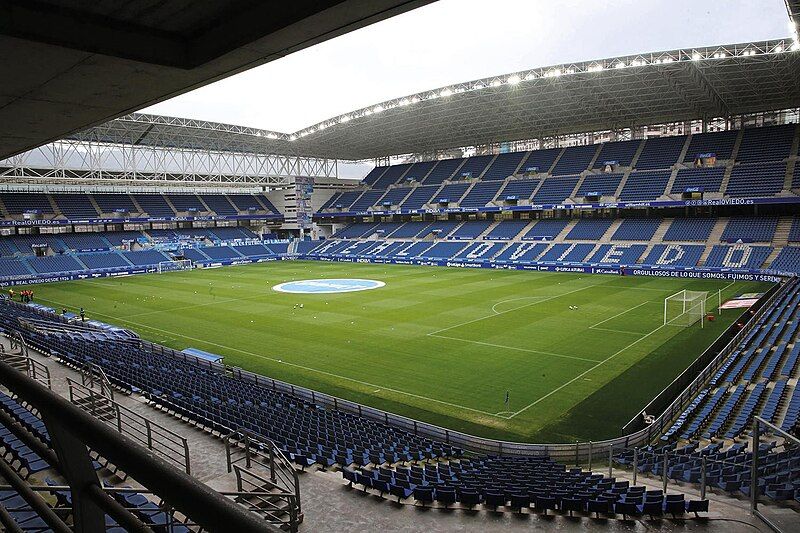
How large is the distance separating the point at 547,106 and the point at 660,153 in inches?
690

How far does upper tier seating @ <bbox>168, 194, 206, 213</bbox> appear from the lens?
82062mm

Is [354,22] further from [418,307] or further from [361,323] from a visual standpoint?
[418,307]

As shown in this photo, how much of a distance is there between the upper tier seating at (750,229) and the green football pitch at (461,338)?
31.1 ft

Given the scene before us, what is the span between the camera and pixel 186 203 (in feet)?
274

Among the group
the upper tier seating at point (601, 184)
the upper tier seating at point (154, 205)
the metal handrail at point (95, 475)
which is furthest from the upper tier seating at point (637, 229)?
the metal handrail at point (95, 475)

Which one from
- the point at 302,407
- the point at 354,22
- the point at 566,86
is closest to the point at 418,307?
the point at 302,407

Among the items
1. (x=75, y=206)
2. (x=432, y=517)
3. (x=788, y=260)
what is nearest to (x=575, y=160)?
(x=788, y=260)

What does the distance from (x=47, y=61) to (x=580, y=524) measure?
1030cm

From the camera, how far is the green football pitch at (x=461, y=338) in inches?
801

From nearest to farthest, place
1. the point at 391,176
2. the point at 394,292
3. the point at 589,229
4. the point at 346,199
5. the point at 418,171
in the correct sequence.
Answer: the point at 394,292 → the point at 589,229 → the point at 418,171 → the point at 346,199 → the point at 391,176

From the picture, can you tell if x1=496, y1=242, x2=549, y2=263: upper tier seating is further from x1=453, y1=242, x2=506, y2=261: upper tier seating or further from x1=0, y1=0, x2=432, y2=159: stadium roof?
x1=0, y1=0, x2=432, y2=159: stadium roof

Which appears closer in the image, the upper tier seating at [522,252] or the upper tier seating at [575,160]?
the upper tier seating at [522,252]

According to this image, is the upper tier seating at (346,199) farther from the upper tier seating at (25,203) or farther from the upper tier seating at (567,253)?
the upper tier seating at (25,203)

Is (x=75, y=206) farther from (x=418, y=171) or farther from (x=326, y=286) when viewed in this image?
(x=418, y=171)
